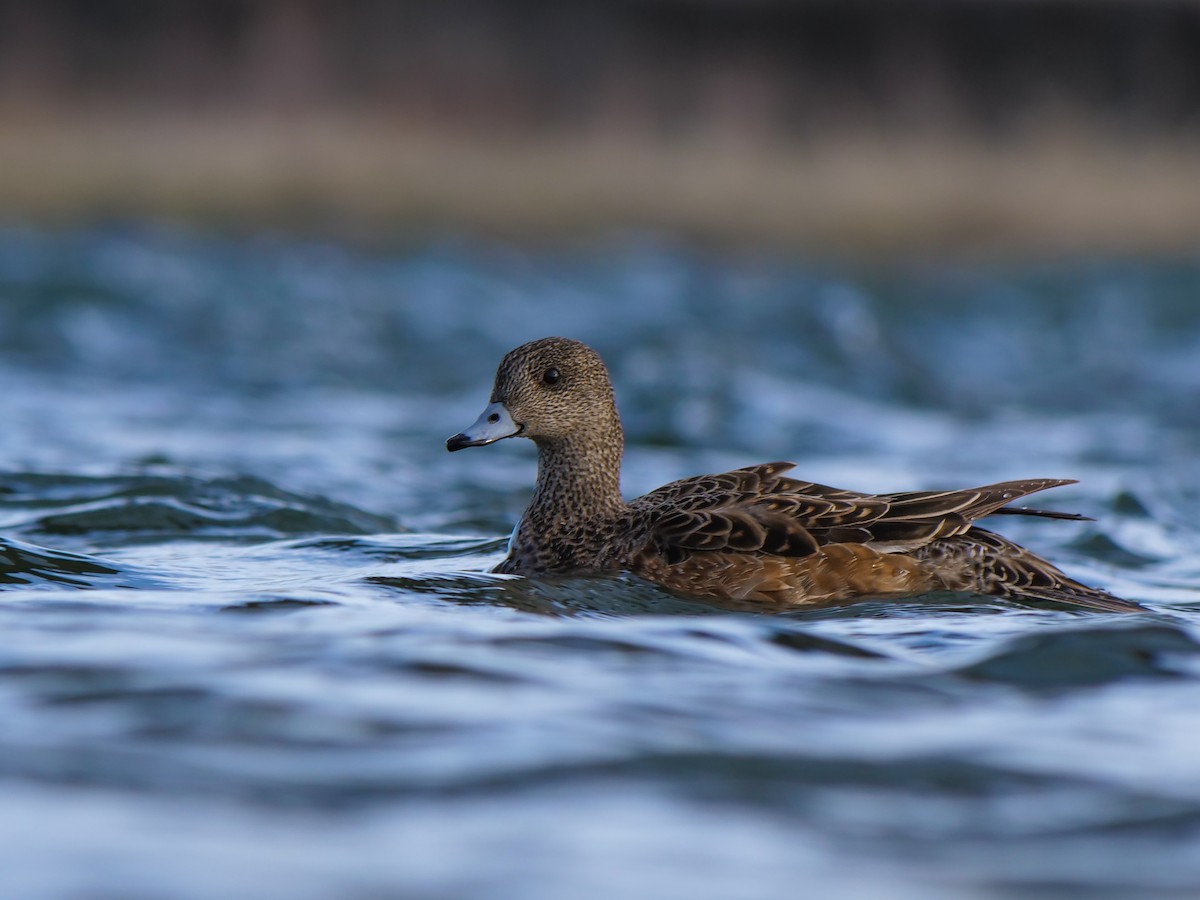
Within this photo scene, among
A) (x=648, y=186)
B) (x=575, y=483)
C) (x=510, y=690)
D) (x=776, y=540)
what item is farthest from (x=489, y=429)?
(x=648, y=186)

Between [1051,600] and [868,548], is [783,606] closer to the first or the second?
[868,548]

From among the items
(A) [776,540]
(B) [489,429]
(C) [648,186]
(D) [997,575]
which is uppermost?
(C) [648,186]

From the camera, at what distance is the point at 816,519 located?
21.3 feet

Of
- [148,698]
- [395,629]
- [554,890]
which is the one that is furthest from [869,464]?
[554,890]

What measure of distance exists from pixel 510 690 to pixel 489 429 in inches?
89.1

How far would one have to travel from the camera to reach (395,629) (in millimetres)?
5426

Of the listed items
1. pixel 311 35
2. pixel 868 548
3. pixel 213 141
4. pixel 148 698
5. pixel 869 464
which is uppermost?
pixel 311 35

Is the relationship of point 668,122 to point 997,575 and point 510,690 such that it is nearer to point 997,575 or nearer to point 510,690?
point 997,575

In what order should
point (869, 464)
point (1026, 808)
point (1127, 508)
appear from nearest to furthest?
point (1026, 808) → point (1127, 508) → point (869, 464)

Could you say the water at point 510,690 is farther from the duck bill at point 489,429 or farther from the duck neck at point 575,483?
the duck bill at point 489,429

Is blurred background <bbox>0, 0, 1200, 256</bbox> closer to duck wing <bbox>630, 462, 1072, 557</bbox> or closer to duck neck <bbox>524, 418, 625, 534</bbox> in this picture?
duck neck <bbox>524, 418, 625, 534</bbox>

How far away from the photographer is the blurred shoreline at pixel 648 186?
19891 millimetres

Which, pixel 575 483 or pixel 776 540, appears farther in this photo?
pixel 575 483

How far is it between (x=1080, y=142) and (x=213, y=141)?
403 inches
